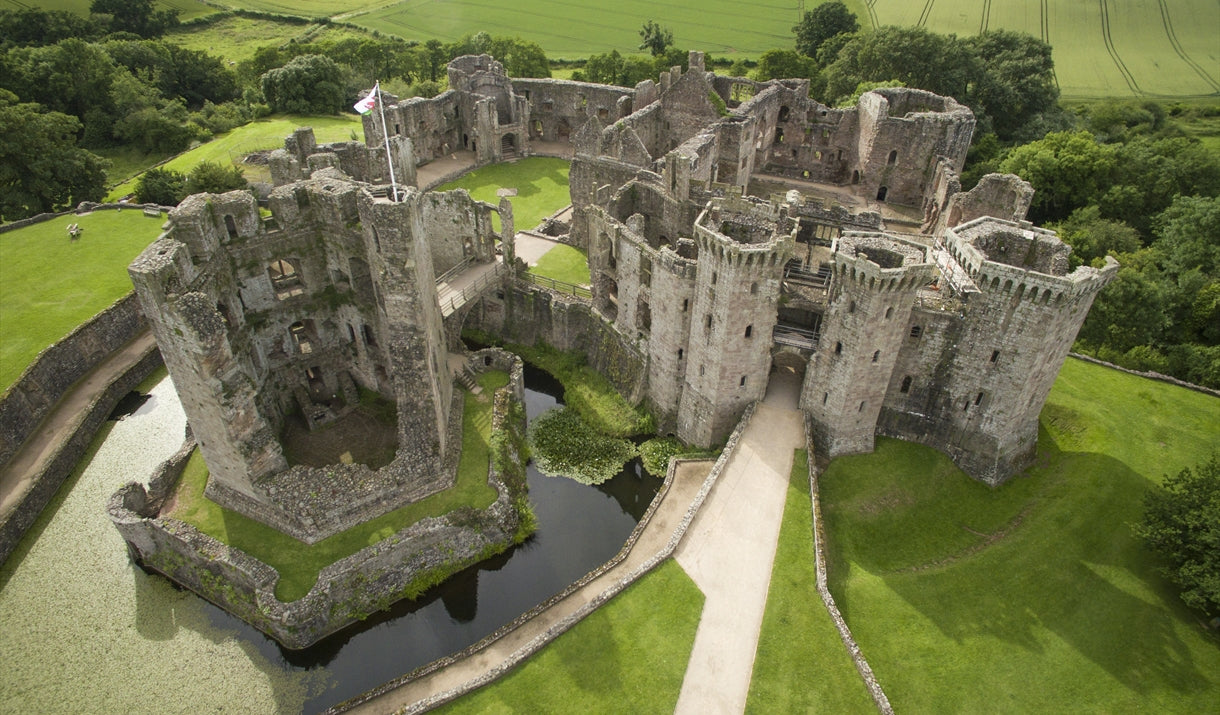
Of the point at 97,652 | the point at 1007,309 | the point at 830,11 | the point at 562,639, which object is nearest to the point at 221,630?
the point at 97,652

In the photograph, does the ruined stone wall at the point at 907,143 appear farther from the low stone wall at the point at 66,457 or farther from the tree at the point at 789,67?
the low stone wall at the point at 66,457

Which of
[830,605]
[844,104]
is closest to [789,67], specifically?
[844,104]

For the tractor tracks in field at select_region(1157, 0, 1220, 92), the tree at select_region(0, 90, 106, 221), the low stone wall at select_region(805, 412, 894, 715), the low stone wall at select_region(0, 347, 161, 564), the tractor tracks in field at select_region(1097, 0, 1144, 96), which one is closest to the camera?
the low stone wall at select_region(805, 412, 894, 715)

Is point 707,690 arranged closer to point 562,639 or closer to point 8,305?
point 562,639

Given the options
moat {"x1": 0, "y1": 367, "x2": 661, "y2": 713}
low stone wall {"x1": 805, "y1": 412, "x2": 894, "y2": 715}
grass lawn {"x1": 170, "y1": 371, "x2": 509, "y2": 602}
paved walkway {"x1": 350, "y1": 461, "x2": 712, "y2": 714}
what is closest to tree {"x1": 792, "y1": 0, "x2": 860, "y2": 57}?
low stone wall {"x1": 805, "y1": 412, "x2": 894, "y2": 715}

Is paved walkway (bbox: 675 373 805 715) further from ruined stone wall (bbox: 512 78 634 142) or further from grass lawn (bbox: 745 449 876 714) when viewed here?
ruined stone wall (bbox: 512 78 634 142)

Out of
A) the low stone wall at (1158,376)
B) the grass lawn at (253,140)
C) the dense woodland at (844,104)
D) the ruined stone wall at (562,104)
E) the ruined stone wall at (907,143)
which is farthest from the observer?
the ruined stone wall at (562,104)

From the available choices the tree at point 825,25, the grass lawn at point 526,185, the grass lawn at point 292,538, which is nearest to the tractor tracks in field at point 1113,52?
the tree at point 825,25
